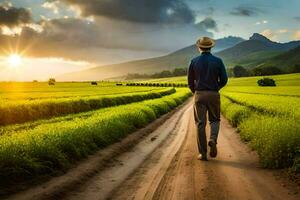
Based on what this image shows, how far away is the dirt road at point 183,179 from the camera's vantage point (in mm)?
7820

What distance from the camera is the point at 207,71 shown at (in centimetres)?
1167

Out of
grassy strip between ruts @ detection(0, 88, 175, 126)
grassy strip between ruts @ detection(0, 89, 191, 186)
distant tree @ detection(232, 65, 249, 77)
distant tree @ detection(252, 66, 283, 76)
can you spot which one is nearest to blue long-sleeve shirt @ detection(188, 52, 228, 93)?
grassy strip between ruts @ detection(0, 89, 191, 186)

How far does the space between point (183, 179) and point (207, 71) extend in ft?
12.1

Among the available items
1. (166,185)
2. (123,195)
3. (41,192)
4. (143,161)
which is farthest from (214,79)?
(41,192)

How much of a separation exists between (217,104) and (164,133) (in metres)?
8.38

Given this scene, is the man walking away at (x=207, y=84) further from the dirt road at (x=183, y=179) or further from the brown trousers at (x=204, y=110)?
the dirt road at (x=183, y=179)

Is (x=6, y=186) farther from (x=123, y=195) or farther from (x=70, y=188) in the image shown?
(x=123, y=195)

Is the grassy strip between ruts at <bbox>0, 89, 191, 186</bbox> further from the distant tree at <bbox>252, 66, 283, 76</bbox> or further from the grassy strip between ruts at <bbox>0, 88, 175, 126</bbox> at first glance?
the distant tree at <bbox>252, 66, 283, 76</bbox>

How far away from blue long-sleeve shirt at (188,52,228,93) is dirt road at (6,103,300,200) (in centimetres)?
196

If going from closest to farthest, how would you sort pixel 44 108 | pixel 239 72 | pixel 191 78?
1. pixel 191 78
2. pixel 44 108
3. pixel 239 72

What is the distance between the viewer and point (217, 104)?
11.7m

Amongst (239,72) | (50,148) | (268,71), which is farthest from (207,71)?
(239,72)

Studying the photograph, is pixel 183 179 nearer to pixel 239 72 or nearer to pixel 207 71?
pixel 207 71

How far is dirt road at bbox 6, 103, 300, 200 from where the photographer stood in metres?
7.82
